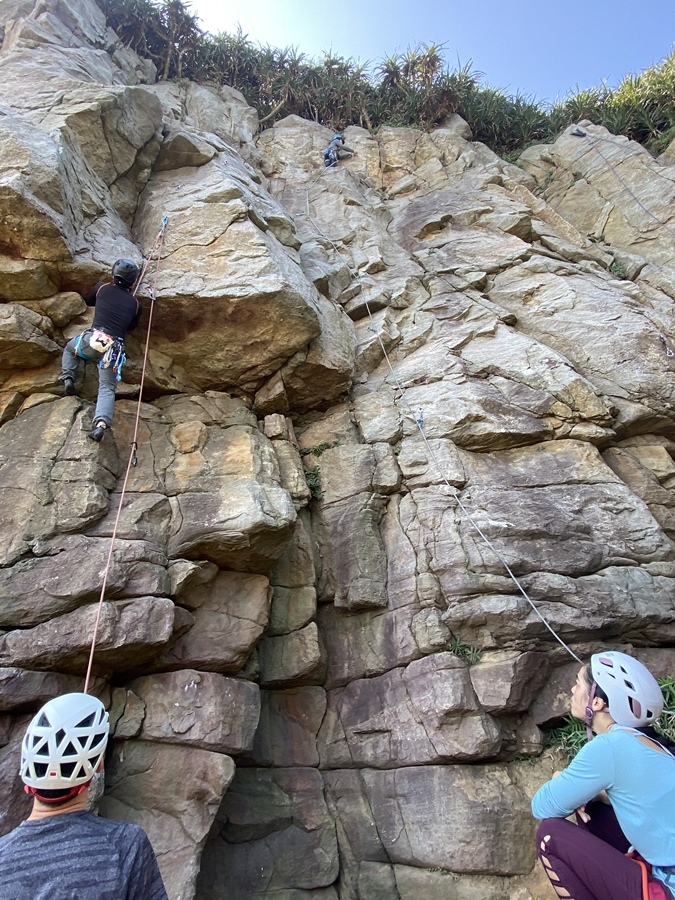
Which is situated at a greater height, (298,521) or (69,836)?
(298,521)

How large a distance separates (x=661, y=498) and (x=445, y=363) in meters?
3.71

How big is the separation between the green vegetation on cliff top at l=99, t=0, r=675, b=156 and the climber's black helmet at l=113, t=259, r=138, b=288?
42.3 ft

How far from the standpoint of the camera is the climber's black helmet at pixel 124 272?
639cm

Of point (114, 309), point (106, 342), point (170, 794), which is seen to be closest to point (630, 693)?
point (170, 794)

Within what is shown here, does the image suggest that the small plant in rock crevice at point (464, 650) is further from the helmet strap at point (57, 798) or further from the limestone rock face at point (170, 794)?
the helmet strap at point (57, 798)

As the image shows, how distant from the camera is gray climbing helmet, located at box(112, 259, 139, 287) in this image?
21.0 feet

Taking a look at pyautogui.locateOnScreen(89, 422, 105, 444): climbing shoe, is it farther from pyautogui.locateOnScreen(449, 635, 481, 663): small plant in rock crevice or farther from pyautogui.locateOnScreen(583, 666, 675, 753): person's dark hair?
pyautogui.locateOnScreen(583, 666, 675, 753): person's dark hair

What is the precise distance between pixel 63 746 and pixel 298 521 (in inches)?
179

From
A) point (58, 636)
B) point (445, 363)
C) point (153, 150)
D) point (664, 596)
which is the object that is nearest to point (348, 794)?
point (58, 636)

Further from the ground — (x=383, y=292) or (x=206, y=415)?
(x=383, y=292)

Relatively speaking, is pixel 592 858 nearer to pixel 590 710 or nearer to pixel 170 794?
pixel 590 710

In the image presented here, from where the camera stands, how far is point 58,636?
4.74 metres

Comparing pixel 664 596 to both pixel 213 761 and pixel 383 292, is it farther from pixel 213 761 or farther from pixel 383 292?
pixel 383 292

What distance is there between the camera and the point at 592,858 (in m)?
3.23
